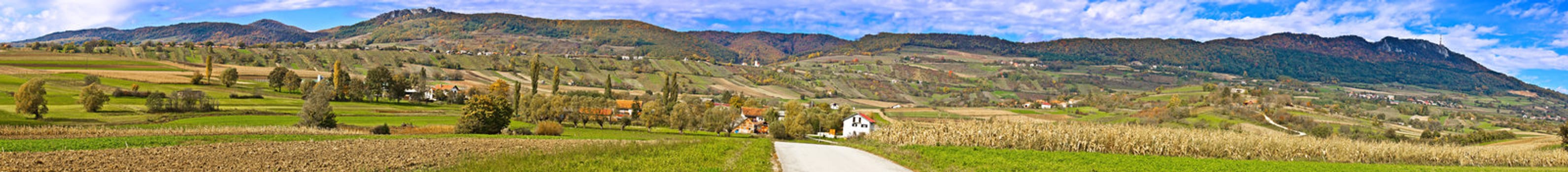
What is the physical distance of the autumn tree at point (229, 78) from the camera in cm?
8700

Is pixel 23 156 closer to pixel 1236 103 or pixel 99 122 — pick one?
pixel 99 122

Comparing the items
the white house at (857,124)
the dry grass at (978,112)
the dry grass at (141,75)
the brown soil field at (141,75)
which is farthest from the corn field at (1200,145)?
the brown soil field at (141,75)

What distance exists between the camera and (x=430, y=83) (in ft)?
417

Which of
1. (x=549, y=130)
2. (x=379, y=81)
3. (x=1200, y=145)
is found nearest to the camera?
(x=1200, y=145)

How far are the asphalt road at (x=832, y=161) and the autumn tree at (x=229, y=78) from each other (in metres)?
82.5

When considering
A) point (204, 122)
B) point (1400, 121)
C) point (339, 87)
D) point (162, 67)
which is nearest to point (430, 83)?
point (162, 67)

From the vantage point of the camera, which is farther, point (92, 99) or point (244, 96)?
point (244, 96)

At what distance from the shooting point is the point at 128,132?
3456cm

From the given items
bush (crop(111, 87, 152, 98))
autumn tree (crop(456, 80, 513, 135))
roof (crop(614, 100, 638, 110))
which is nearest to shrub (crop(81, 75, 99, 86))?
bush (crop(111, 87, 152, 98))

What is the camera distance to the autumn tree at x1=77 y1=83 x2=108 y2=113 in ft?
173

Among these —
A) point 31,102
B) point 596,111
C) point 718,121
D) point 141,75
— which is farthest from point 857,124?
point 141,75

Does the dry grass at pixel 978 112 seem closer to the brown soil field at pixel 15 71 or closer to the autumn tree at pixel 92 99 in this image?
the autumn tree at pixel 92 99

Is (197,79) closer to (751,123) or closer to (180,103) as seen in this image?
(180,103)

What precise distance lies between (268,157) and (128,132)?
2046 centimetres
